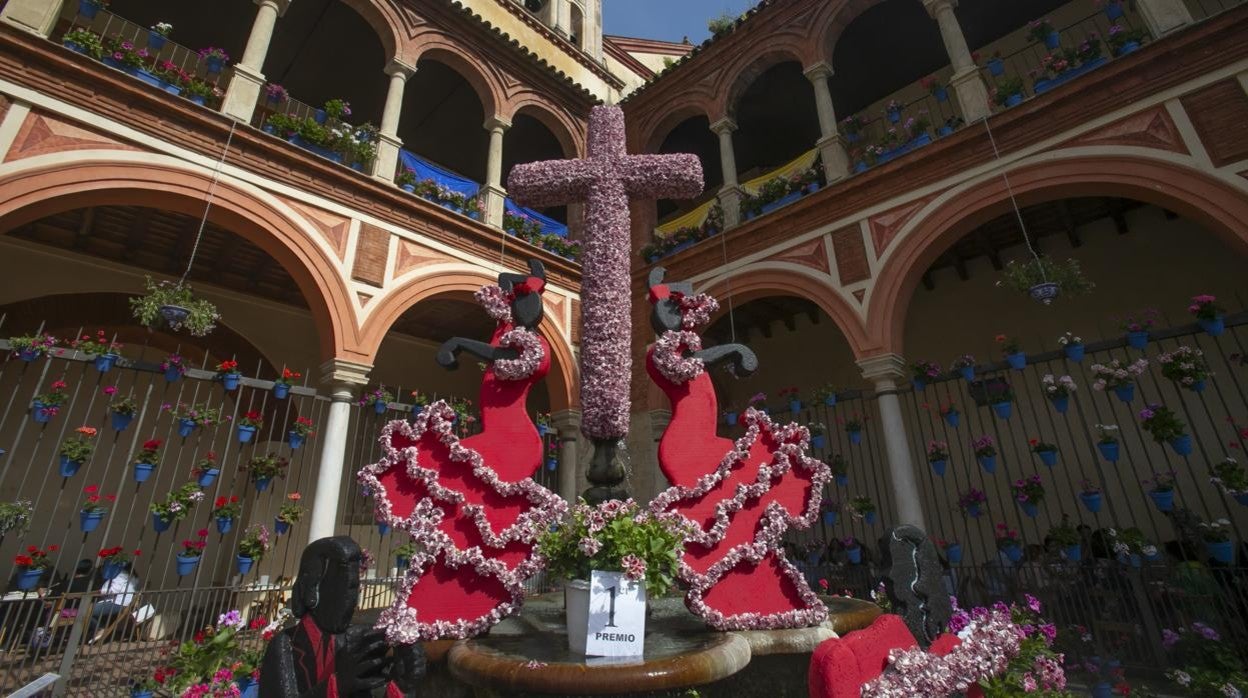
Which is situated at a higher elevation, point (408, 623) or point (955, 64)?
point (955, 64)

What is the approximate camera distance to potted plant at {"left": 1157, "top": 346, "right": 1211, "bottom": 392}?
5578mm

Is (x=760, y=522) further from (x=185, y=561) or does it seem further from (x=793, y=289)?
(x=185, y=561)

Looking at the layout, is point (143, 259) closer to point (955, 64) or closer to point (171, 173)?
point (171, 173)

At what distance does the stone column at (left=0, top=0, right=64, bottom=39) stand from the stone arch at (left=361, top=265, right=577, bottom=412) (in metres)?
4.26

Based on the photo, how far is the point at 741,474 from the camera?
3.53 meters

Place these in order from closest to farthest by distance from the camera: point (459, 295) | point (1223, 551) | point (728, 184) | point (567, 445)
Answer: point (1223, 551) → point (459, 295) → point (567, 445) → point (728, 184)

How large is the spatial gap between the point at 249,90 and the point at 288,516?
538cm

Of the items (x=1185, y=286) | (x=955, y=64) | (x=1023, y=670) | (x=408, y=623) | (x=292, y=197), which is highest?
(x=955, y=64)

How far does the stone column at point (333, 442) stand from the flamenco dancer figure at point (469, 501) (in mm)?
4093

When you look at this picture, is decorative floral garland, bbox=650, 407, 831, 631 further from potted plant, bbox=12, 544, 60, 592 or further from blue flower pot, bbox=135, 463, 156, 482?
potted plant, bbox=12, 544, 60, 592

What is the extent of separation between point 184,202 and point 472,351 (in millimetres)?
5194

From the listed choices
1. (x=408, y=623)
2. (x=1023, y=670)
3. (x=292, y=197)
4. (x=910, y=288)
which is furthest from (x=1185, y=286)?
(x=292, y=197)

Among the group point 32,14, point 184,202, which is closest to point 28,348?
point 184,202

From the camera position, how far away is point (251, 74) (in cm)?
728
